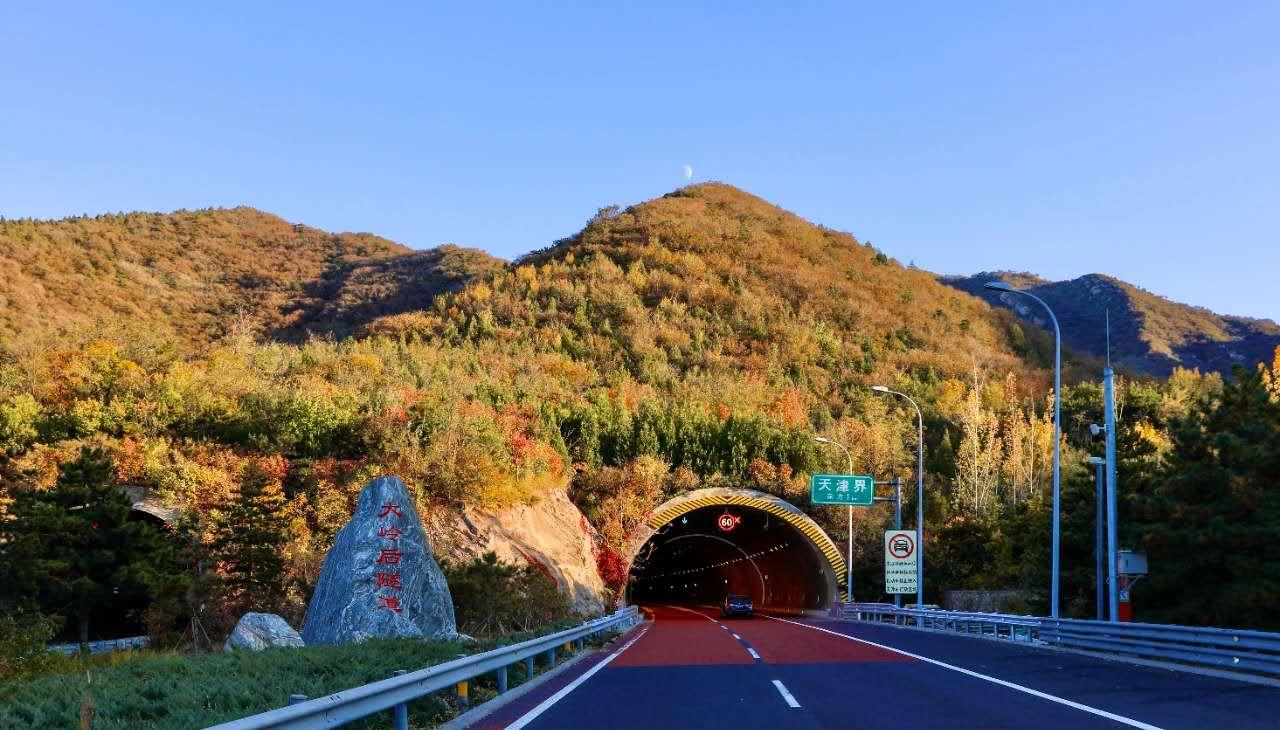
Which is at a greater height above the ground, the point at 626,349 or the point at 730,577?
the point at 626,349

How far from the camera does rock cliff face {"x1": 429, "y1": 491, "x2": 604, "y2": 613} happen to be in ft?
128

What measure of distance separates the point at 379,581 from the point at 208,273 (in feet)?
350

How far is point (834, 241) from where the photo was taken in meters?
116

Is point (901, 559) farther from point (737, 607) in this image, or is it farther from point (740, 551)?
point (740, 551)

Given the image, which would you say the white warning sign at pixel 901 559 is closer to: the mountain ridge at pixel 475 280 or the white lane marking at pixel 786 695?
the white lane marking at pixel 786 695

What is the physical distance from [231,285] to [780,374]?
68323mm

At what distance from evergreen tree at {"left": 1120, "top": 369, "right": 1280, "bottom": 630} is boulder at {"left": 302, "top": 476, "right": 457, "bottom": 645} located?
17344mm

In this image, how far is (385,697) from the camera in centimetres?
876

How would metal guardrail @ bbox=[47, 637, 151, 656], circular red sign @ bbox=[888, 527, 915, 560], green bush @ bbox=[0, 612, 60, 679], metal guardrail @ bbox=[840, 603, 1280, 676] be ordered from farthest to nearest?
circular red sign @ bbox=[888, 527, 915, 560] < metal guardrail @ bbox=[47, 637, 151, 656] < green bush @ bbox=[0, 612, 60, 679] < metal guardrail @ bbox=[840, 603, 1280, 676]

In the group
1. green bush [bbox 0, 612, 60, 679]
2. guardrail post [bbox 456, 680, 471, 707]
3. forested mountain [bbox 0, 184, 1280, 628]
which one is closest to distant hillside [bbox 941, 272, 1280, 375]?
forested mountain [bbox 0, 184, 1280, 628]

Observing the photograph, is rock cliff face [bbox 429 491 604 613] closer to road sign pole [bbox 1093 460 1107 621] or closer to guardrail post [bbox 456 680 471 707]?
road sign pole [bbox 1093 460 1107 621]

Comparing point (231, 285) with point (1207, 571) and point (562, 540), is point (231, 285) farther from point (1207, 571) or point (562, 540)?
point (1207, 571)

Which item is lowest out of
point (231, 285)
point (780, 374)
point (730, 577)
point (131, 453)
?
point (730, 577)

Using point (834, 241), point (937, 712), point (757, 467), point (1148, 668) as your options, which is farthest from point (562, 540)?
point (834, 241)
